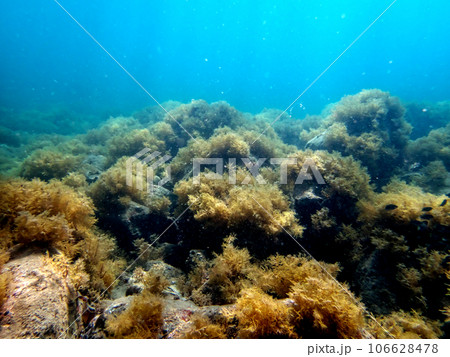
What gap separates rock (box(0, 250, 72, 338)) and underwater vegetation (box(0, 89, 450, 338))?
97 mm

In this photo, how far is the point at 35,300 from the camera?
2.48 meters

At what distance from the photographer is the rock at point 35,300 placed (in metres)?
2.23

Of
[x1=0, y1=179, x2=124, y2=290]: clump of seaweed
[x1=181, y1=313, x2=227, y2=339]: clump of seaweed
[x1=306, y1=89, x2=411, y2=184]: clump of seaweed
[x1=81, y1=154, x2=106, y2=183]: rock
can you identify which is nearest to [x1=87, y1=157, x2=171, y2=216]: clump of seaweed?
[x1=0, y1=179, x2=124, y2=290]: clump of seaweed

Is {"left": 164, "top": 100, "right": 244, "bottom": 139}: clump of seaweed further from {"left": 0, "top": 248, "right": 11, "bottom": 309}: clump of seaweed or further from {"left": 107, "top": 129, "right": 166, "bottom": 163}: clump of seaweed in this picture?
{"left": 0, "top": 248, "right": 11, "bottom": 309}: clump of seaweed

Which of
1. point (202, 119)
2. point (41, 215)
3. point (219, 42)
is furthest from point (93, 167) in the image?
point (219, 42)

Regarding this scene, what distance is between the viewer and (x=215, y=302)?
3.74 meters

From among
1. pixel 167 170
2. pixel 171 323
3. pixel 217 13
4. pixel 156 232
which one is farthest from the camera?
pixel 217 13

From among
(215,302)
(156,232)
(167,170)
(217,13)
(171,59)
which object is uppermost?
(217,13)

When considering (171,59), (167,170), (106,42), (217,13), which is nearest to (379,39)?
(217,13)

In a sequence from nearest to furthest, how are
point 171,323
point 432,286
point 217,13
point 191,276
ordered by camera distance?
1. point 171,323
2. point 432,286
3. point 191,276
4. point 217,13

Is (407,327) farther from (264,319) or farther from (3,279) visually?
(3,279)
